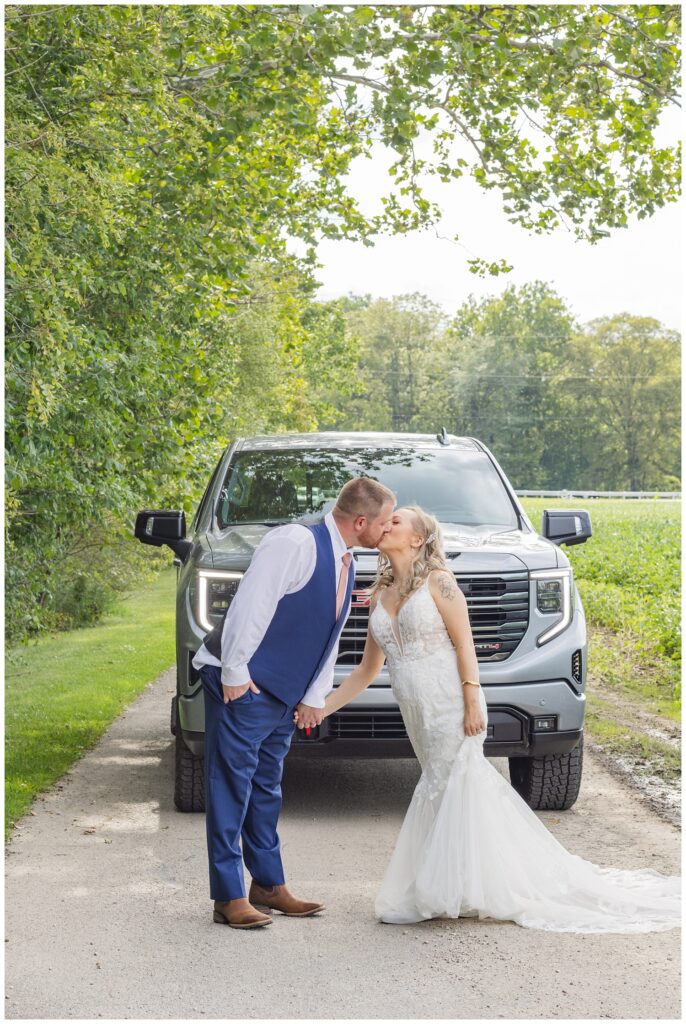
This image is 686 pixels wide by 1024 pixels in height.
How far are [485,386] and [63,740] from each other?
10295cm

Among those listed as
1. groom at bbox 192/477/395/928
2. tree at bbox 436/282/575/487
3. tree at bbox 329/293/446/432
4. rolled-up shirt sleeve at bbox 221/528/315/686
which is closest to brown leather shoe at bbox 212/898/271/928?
groom at bbox 192/477/395/928

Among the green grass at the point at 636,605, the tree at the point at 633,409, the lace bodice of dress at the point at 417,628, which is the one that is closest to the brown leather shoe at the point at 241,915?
the lace bodice of dress at the point at 417,628

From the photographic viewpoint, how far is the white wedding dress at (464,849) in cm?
549

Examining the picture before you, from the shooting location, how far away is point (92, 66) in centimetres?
858

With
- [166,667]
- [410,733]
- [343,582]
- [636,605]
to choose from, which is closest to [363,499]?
[343,582]

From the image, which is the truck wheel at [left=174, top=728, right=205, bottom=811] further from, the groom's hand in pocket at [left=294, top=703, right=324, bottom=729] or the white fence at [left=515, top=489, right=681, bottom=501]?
the white fence at [left=515, top=489, right=681, bottom=501]

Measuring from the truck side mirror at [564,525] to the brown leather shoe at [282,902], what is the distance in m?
3.17

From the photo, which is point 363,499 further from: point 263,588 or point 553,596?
point 553,596

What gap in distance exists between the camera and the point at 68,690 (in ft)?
43.7

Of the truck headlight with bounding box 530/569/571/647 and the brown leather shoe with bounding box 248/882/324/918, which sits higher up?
the truck headlight with bounding box 530/569/571/647

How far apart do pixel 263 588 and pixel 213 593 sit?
79.5 inches

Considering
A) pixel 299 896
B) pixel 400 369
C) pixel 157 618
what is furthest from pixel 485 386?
pixel 299 896

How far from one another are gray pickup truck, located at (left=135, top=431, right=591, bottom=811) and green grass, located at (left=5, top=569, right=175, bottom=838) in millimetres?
1690

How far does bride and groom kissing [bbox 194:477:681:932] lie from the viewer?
5.27 metres
